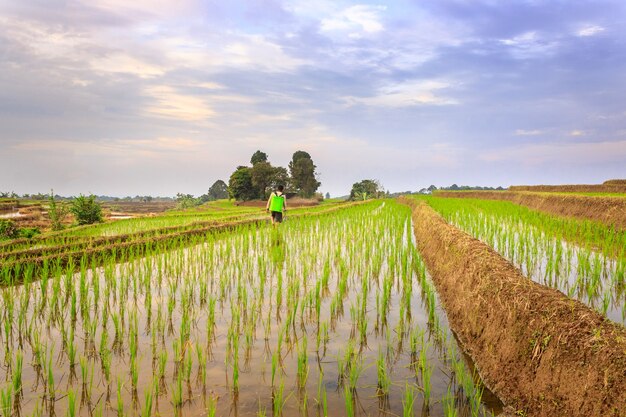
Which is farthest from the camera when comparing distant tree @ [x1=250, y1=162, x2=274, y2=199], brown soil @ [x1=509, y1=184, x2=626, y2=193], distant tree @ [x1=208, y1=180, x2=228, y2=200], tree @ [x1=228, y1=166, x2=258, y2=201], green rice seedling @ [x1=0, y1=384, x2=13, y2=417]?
distant tree @ [x1=208, y1=180, x2=228, y2=200]

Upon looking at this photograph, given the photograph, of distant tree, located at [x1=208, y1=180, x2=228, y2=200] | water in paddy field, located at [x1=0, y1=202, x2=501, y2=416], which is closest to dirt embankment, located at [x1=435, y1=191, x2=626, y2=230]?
water in paddy field, located at [x1=0, y1=202, x2=501, y2=416]

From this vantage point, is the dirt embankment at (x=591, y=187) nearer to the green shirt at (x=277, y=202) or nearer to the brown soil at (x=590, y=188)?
the brown soil at (x=590, y=188)

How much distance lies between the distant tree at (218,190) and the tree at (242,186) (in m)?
→ 36.4

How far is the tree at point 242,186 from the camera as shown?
46.2 metres

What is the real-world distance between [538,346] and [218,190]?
8248 centimetres

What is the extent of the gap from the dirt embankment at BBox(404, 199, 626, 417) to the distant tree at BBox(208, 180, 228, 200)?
80.7 m

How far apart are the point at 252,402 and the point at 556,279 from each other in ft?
15.4

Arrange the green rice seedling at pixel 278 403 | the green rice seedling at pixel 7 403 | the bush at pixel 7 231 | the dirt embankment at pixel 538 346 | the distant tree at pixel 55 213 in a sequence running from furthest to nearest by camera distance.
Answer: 1. the distant tree at pixel 55 213
2. the bush at pixel 7 231
3. the green rice seedling at pixel 278 403
4. the green rice seedling at pixel 7 403
5. the dirt embankment at pixel 538 346

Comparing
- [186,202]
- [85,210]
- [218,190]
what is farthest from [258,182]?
[218,190]

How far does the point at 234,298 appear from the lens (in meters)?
5.39

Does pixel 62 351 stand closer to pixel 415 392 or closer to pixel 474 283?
pixel 415 392

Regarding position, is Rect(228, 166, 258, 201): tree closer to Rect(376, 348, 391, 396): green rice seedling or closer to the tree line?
the tree line

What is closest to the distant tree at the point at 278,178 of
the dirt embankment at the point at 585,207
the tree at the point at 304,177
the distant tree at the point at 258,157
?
the tree at the point at 304,177

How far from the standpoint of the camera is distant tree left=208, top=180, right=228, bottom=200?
8281 centimetres
